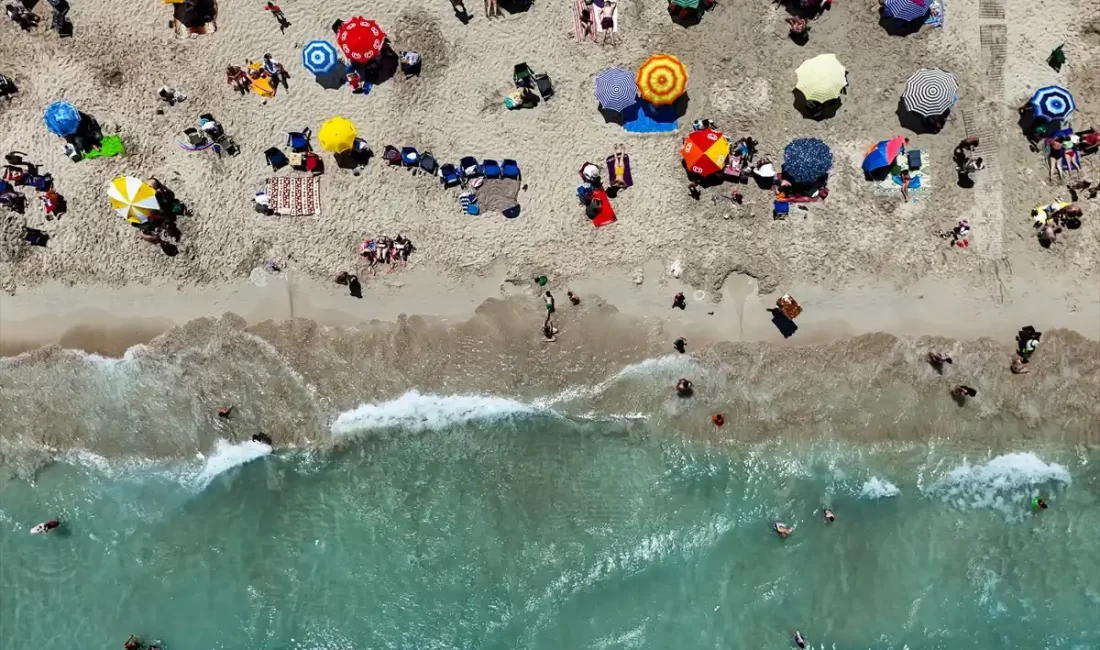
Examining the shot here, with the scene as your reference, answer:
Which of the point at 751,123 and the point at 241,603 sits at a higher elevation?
the point at 751,123

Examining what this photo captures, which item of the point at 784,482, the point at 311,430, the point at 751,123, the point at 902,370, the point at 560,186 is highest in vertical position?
the point at 751,123

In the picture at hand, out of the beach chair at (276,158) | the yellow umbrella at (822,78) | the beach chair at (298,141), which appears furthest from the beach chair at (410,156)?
the yellow umbrella at (822,78)

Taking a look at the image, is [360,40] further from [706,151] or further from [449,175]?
[706,151]

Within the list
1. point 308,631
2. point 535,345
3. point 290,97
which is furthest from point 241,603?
point 290,97

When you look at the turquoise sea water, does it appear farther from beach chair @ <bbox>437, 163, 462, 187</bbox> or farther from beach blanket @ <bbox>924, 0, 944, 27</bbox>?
beach blanket @ <bbox>924, 0, 944, 27</bbox>

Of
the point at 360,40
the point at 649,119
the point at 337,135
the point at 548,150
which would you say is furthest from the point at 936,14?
the point at 337,135

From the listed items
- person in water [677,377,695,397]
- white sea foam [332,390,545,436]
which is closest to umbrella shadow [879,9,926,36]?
person in water [677,377,695,397]

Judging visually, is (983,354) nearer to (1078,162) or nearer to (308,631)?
(1078,162)
